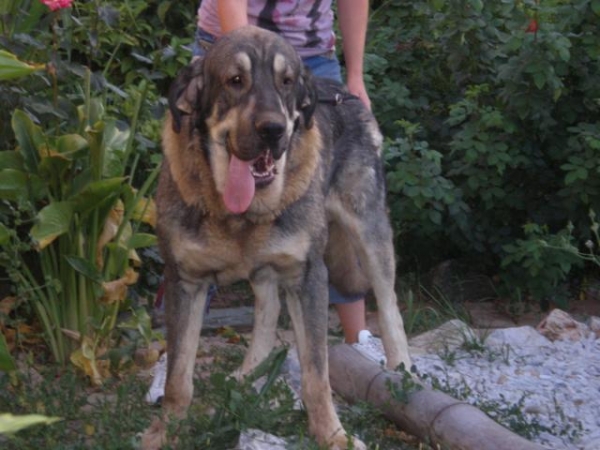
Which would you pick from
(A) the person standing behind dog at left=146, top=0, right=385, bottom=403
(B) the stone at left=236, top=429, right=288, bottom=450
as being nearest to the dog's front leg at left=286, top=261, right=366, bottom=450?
(B) the stone at left=236, top=429, right=288, bottom=450

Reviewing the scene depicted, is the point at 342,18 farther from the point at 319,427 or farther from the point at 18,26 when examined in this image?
the point at 319,427

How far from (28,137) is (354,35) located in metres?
1.54

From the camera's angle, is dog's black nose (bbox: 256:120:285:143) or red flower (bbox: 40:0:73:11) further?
red flower (bbox: 40:0:73:11)

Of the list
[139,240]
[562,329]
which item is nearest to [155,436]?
[139,240]

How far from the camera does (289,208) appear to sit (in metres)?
4.18

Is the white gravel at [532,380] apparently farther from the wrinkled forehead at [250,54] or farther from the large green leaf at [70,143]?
the large green leaf at [70,143]

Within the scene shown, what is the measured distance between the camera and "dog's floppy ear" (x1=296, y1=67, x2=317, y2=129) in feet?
13.8

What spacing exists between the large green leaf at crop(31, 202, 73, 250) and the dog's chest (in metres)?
1.01

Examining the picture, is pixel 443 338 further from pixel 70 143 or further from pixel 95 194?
pixel 70 143

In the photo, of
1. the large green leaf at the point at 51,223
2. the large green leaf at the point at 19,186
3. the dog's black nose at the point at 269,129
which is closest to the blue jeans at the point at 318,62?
the large green leaf at the point at 51,223

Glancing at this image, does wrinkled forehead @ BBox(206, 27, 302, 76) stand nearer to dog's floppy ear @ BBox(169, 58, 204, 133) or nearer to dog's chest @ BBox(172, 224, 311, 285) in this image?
dog's floppy ear @ BBox(169, 58, 204, 133)

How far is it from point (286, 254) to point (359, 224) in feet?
3.09

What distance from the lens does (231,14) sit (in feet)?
14.2

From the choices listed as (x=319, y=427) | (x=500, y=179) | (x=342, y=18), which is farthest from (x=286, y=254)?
(x=500, y=179)
